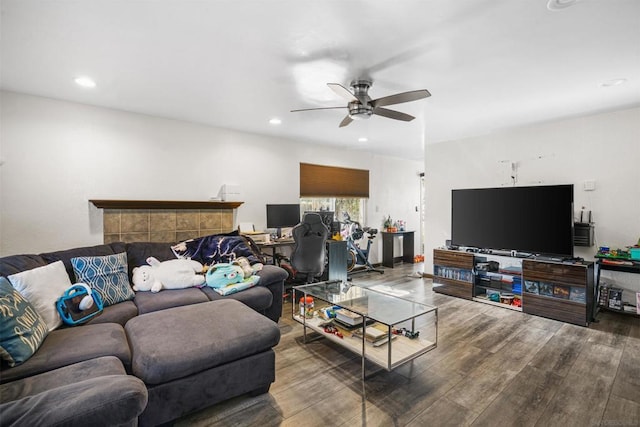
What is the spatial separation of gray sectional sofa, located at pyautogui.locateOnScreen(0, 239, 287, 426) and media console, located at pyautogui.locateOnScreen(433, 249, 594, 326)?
3.25 m

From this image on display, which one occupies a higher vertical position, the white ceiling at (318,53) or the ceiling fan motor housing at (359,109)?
the white ceiling at (318,53)

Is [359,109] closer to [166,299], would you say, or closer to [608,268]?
[166,299]

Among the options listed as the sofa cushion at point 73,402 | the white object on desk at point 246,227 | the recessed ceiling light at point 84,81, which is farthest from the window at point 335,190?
the sofa cushion at point 73,402

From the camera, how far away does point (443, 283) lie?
445 centimetres

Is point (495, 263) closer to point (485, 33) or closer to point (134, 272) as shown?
point (485, 33)

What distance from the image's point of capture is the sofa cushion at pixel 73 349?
151cm

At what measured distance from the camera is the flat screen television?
11.4 feet

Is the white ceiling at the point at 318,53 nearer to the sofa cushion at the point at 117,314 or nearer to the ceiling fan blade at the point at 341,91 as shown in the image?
the ceiling fan blade at the point at 341,91

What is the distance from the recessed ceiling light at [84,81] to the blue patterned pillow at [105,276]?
5.32 ft

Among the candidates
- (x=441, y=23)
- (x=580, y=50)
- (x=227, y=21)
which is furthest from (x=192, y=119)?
(x=580, y=50)

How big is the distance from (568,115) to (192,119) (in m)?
4.83

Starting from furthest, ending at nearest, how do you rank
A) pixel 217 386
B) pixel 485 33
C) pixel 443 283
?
1. pixel 443 283
2. pixel 485 33
3. pixel 217 386

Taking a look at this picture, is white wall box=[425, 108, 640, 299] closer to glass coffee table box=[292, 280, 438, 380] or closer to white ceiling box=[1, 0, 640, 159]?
white ceiling box=[1, 0, 640, 159]

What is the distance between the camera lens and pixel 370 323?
2.59 meters
